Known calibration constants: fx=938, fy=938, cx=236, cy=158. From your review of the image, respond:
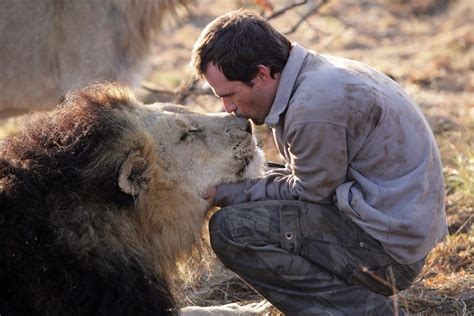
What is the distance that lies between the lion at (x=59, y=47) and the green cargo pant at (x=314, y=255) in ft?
9.74

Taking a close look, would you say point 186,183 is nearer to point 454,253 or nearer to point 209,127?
point 209,127

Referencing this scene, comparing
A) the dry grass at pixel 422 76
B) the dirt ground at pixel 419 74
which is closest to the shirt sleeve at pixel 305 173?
the dirt ground at pixel 419 74

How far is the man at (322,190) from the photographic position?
3.75 m

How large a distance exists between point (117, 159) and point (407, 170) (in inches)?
46.8

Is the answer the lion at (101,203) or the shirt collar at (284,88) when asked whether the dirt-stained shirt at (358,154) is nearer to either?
the shirt collar at (284,88)

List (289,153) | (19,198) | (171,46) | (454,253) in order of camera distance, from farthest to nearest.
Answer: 1. (171,46)
2. (454,253)
3. (289,153)
4. (19,198)

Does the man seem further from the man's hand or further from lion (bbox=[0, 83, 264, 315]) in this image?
lion (bbox=[0, 83, 264, 315])

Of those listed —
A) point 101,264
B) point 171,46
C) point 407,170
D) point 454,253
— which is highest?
point 101,264

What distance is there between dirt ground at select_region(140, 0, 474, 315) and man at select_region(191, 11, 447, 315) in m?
0.47

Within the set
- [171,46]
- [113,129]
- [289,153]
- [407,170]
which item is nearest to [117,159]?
[113,129]

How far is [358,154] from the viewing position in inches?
149

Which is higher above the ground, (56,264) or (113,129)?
(113,129)

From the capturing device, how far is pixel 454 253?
515cm

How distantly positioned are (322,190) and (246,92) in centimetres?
52
